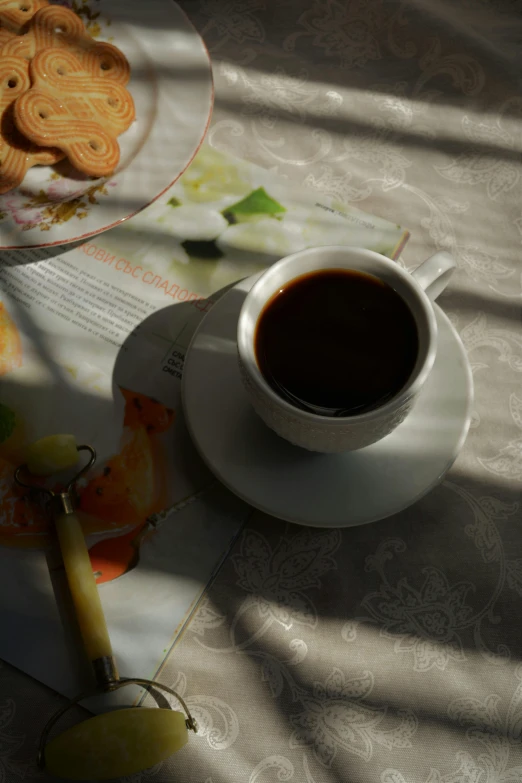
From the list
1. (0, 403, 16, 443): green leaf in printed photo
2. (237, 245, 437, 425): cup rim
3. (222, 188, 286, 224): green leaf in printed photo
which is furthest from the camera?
(222, 188, 286, 224): green leaf in printed photo

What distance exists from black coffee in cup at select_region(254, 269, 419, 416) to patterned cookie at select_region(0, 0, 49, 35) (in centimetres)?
47

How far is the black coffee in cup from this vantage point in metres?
0.57

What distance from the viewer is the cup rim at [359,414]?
508 mm

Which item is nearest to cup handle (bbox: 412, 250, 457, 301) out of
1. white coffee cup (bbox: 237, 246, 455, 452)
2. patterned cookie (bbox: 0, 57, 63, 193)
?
white coffee cup (bbox: 237, 246, 455, 452)

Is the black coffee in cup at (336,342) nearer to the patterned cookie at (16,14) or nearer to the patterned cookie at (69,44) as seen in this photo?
the patterned cookie at (69,44)

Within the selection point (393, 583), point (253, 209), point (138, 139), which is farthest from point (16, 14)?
point (393, 583)

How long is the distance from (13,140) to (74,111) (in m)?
0.07

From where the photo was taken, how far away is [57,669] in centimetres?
57

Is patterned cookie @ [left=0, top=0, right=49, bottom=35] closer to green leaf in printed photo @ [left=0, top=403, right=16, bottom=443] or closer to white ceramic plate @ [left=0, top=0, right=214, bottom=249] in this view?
white ceramic plate @ [left=0, top=0, right=214, bottom=249]

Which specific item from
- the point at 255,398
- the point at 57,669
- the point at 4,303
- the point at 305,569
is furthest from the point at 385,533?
the point at 4,303

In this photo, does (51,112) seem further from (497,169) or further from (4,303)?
(497,169)

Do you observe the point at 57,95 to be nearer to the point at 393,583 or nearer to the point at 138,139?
the point at 138,139

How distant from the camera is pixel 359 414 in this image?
1.78 ft

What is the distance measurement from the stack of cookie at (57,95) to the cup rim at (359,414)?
273 millimetres
